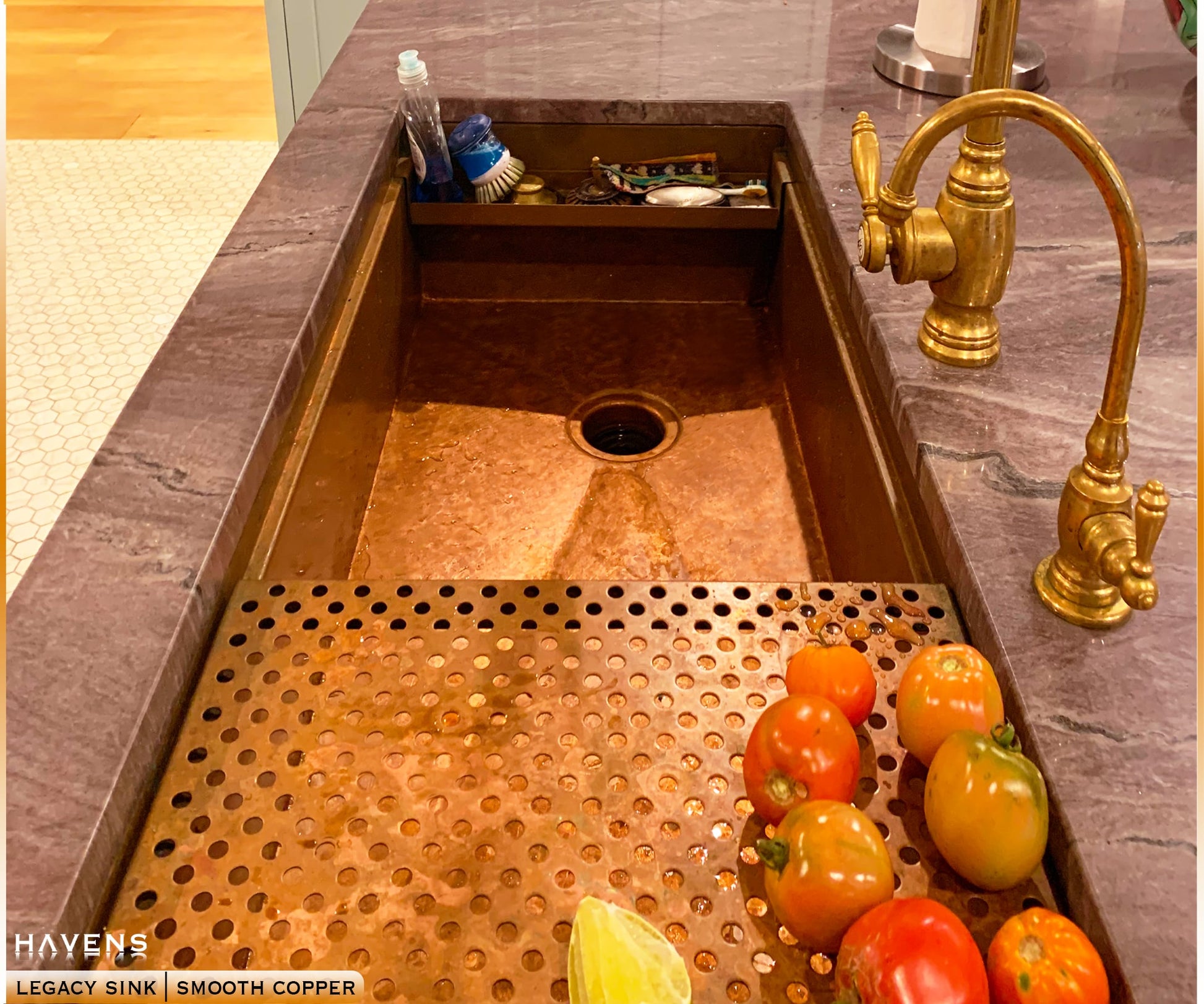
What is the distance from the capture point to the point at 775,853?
0.54 meters

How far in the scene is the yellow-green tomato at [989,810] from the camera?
55 cm

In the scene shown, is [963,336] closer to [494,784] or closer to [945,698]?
[945,698]

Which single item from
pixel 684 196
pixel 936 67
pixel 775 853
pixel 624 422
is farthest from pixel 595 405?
pixel 775 853

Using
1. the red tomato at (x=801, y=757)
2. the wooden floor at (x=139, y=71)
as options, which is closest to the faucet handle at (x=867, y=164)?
the red tomato at (x=801, y=757)

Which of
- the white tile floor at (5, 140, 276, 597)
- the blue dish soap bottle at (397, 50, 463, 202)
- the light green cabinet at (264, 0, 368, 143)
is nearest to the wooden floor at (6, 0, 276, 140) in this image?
the white tile floor at (5, 140, 276, 597)

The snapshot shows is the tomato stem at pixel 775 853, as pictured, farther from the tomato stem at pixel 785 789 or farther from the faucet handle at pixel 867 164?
the faucet handle at pixel 867 164

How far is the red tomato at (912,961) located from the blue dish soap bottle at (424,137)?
3.64 ft

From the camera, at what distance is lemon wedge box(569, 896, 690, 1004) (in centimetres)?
52

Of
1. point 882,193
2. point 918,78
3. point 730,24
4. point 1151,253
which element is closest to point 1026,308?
point 1151,253

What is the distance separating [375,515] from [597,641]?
471 mm

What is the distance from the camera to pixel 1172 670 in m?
0.65

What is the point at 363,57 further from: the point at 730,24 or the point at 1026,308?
the point at 1026,308

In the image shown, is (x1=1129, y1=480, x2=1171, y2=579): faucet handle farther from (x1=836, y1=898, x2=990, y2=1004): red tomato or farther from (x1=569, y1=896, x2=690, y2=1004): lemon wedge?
(x1=569, y1=896, x2=690, y2=1004): lemon wedge

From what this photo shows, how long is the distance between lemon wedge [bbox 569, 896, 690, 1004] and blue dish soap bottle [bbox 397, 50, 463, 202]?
3.45 ft
